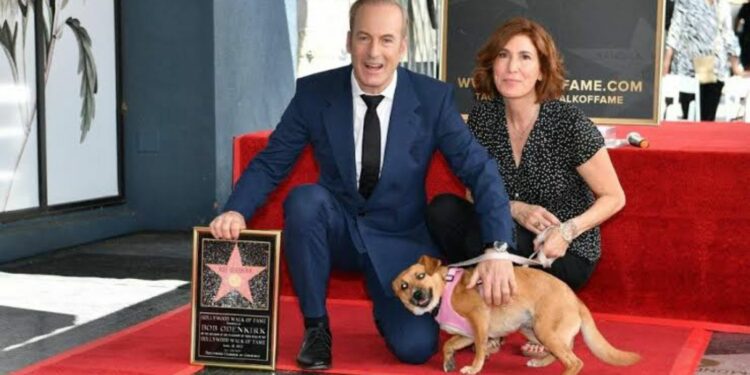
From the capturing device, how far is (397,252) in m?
3.07

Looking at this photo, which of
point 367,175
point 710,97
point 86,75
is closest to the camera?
point 367,175

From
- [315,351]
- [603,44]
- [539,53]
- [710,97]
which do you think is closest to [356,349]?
[315,351]

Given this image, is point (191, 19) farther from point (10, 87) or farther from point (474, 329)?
point (474, 329)

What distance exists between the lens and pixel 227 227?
287 cm

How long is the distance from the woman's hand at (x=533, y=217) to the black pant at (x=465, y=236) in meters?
A: 0.03

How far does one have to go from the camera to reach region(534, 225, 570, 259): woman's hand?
3.03m

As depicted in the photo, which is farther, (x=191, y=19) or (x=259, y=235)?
(x=191, y=19)

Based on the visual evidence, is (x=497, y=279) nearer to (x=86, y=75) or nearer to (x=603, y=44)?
(x=603, y=44)

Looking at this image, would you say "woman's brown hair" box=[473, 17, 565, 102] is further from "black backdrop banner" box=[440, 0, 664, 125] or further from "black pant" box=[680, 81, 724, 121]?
"black pant" box=[680, 81, 724, 121]

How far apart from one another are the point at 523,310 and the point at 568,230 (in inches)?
12.8

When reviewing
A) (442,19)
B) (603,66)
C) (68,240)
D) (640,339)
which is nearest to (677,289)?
(640,339)

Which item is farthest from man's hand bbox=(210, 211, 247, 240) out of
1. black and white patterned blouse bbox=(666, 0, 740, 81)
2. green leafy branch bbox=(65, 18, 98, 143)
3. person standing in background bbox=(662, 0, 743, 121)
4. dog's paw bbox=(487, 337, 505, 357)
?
black and white patterned blouse bbox=(666, 0, 740, 81)

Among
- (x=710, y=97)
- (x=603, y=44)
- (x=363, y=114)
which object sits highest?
(x=603, y=44)

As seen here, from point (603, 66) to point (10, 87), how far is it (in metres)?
2.76
